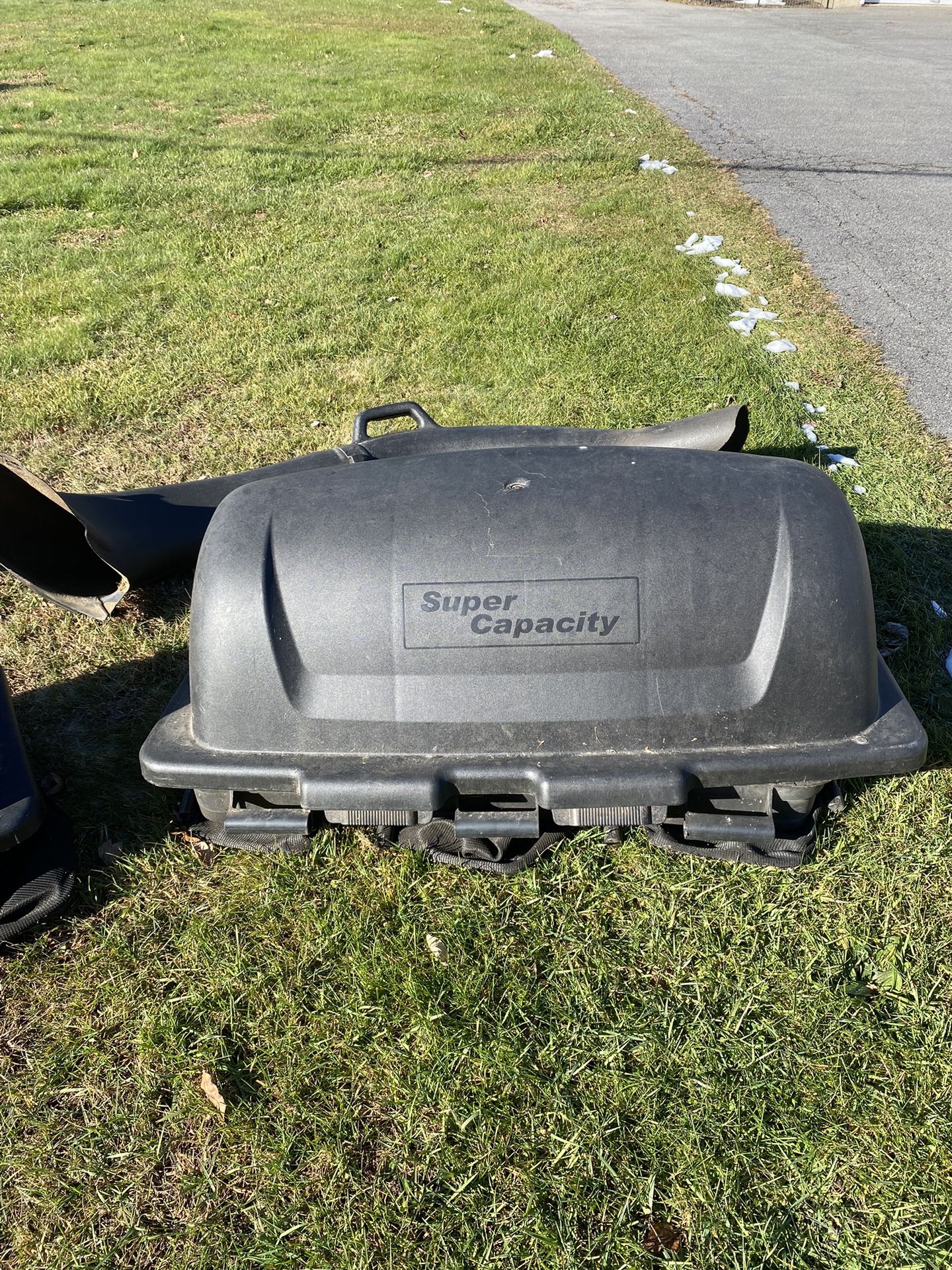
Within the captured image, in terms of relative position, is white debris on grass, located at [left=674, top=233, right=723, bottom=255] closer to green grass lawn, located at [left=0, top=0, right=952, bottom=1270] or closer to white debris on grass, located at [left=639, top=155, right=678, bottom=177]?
white debris on grass, located at [left=639, top=155, right=678, bottom=177]

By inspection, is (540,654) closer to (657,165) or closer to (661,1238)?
(661,1238)

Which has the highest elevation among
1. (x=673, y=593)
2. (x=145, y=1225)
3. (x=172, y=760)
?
(x=673, y=593)

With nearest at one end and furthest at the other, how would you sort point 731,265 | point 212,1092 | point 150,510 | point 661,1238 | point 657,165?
point 661,1238 → point 212,1092 → point 150,510 → point 731,265 → point 657,165

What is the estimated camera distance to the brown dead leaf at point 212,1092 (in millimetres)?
1653

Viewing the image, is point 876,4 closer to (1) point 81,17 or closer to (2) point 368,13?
(2) point 368,13

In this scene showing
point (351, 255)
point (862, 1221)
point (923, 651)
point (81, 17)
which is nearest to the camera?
point (862, 1221)

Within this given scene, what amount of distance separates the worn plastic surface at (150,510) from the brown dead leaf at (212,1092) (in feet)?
5.04

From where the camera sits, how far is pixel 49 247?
5719mm

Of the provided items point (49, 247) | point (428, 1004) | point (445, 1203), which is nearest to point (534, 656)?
point (428, 1004)

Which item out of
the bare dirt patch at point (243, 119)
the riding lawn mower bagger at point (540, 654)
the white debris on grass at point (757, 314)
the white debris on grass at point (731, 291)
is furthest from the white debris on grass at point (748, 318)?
the bare dirt patch at point (243, 119)

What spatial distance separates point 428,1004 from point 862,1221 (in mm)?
879

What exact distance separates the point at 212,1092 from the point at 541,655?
1084mm

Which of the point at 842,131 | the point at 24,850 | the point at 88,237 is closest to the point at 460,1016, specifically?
the point at 24,850

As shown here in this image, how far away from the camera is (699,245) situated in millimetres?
5789
